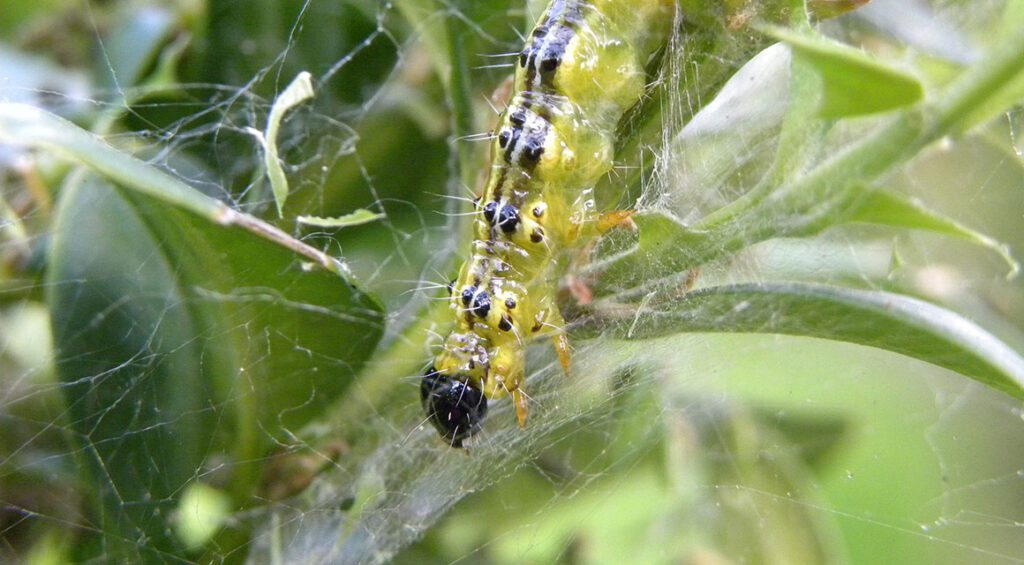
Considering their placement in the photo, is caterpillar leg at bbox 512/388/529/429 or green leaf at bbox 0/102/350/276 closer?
green leaf at bbox 0/102/350/276

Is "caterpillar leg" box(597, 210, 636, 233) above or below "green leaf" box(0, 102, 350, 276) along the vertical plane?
below

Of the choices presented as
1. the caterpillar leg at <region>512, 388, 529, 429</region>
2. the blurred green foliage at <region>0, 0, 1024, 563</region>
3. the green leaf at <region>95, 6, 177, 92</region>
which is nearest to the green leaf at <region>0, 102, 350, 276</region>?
the blurred green foliage at <region>0, 0, 1024, 563</region>

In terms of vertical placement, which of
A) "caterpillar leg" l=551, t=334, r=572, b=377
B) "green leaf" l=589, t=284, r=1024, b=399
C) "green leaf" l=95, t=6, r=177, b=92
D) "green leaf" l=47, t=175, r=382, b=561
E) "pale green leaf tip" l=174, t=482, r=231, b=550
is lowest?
"pale green leaf tip" l=174, t=482, r=231, b=550

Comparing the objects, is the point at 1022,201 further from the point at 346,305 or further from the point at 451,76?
the point at 346,305

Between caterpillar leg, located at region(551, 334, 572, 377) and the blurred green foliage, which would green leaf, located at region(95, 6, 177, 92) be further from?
caterpillar leg, located at region(551, 334, 572, 377)

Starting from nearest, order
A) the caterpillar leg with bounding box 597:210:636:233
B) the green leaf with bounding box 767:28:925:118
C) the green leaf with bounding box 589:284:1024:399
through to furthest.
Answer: the green leaf with bounding box 767:28:925:118
the green leaf with bounding box 589:284:1024:399
the caterpillar leg with bounding box 597:210:636:233

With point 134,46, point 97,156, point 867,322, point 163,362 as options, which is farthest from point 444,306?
point 134,46

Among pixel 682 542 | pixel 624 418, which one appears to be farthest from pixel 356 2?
pixel 682 542
